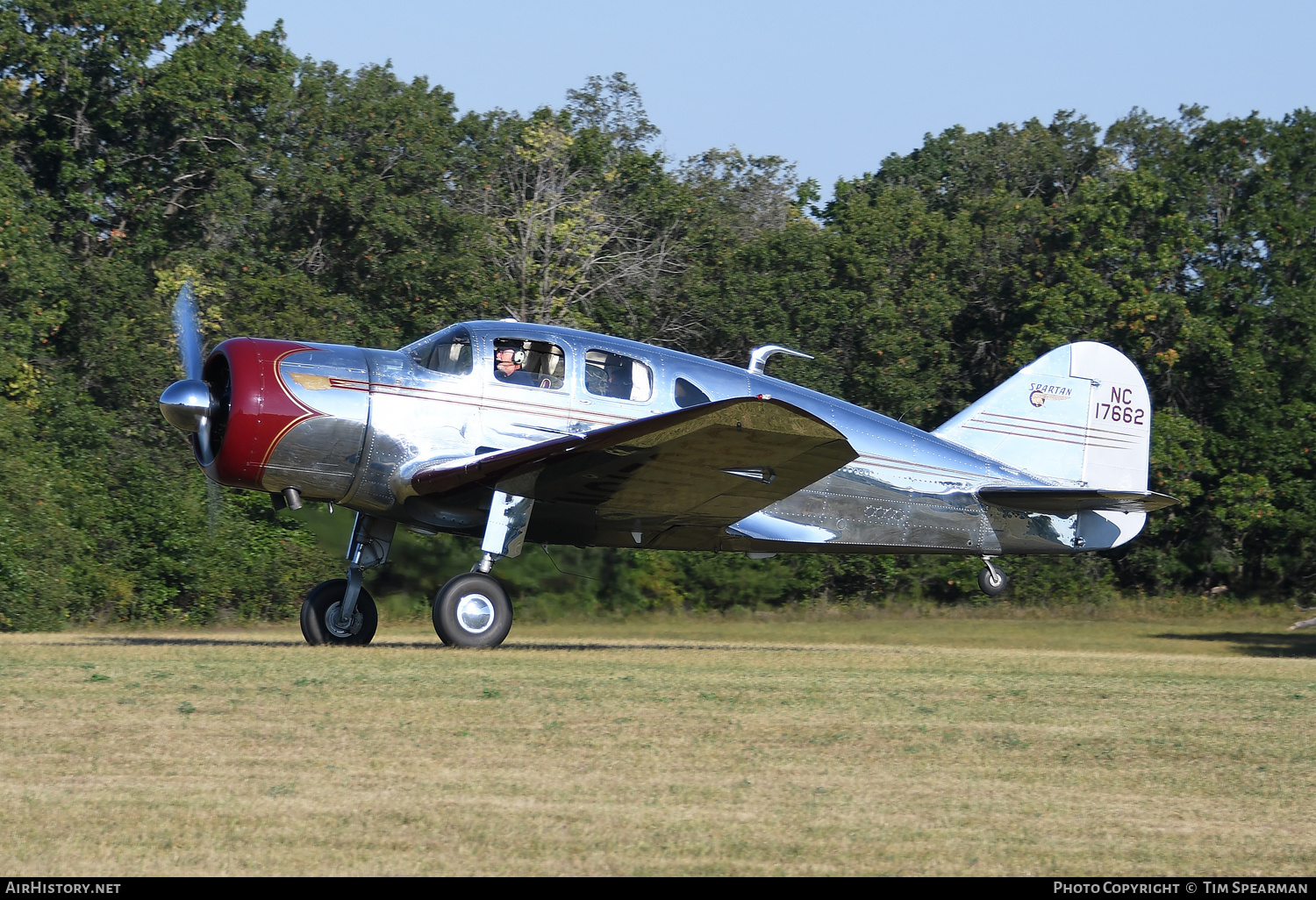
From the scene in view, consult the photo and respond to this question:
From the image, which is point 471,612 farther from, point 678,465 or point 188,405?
point 188,405

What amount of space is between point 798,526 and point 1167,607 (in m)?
10.2

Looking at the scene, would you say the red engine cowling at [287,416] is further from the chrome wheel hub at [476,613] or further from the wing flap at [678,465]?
the chrome wheel hub at [476,613]

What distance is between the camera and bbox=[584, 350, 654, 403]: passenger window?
11781 mm

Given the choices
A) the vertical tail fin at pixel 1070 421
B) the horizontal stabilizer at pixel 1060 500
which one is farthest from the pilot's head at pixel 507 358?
the vertical tail fin at pixel 1070 421

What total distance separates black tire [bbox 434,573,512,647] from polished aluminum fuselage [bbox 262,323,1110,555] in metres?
0.77

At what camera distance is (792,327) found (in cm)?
2955

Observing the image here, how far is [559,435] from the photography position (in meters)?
11.7

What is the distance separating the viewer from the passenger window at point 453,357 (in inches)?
452

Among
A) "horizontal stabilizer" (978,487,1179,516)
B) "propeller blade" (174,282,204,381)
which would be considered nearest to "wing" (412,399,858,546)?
"propeller blade" (174,282,204,381)

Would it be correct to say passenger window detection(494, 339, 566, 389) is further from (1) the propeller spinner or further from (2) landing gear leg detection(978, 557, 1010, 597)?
(2) landing gear leg detection(978, 557, 1010, 597)

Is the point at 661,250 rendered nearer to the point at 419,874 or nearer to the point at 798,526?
the point at 798,526

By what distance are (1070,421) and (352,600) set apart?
25.5 feet

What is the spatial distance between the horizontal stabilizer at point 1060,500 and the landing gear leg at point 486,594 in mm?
4907
